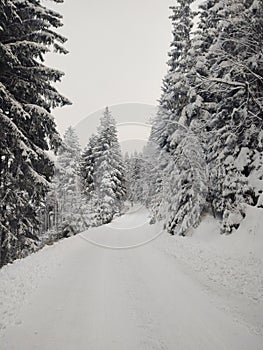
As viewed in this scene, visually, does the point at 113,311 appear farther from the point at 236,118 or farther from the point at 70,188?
the point at 70,188

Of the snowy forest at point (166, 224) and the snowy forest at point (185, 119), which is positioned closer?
the snowy forest at point (166, 224)

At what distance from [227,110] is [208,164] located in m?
2.99

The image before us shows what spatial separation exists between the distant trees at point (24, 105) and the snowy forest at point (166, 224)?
0.05m

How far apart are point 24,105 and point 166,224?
11.6m

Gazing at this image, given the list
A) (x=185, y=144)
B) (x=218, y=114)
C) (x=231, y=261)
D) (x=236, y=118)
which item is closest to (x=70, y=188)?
(x=185, y=144)

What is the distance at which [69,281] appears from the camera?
813cm

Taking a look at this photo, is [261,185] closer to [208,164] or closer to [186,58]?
[208,164]

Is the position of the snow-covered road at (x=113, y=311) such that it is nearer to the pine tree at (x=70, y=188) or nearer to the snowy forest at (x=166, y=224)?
the snowy forest at (x=166, y=224)

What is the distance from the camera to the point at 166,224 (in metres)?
17.7

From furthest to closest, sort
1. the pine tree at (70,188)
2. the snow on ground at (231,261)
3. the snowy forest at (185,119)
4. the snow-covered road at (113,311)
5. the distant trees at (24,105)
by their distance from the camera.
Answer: the pine tree at (70,188)
the snowy forest at (185,119)
the distant trees at (24,105)
the snow on ground at (231,261)
the snow-covered road at (113,311)

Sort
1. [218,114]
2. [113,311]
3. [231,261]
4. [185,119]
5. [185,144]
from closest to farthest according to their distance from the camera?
1. [113,311]
2. [231,261]
3. [218,114]
4. [185,144]
5. [185,119]

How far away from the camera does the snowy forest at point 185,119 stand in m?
9.38

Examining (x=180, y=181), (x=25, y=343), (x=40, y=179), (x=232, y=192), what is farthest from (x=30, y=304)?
(x=180, y=181)

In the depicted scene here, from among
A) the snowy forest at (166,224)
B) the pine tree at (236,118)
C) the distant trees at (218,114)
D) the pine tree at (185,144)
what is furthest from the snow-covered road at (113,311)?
the pine tree at (185,144)
